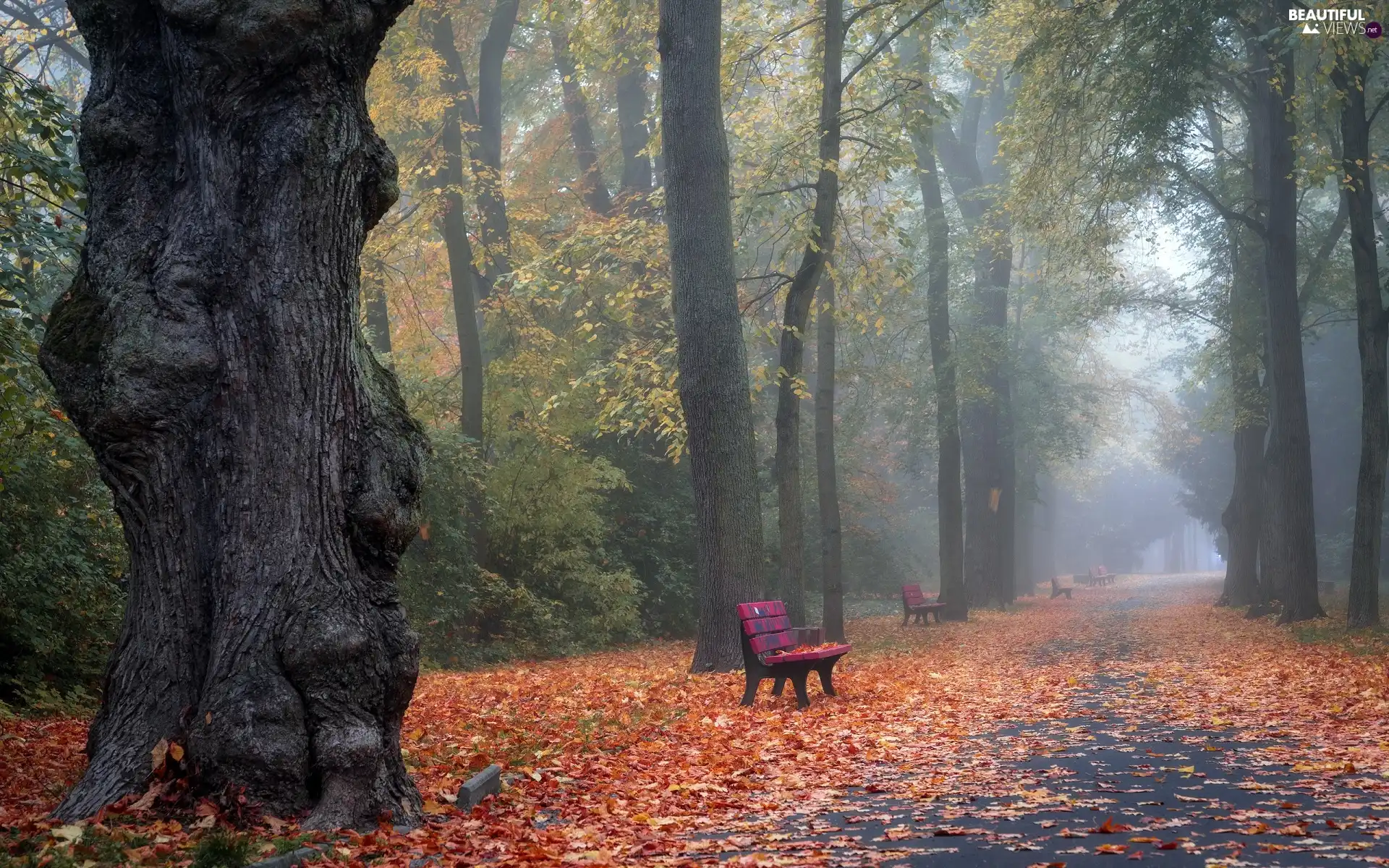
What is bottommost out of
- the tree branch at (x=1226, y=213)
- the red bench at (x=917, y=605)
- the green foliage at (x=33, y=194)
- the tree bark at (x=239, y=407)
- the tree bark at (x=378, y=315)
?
the red bench at (x=917, y=605)

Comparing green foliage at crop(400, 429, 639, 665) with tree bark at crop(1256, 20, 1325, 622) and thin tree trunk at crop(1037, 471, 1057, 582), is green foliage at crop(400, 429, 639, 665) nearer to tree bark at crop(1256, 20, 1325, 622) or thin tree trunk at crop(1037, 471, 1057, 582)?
tree bark at crop(1256, 20, 1325, 622)

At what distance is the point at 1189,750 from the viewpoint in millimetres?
7824

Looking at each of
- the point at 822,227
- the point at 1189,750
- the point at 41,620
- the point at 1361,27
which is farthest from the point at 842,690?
the point at 1361,27

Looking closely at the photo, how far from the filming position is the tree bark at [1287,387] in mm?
18578

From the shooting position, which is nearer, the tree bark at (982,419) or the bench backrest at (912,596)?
the bench backrest at (912,596)

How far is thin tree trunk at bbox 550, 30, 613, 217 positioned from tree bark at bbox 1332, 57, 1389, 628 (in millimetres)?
13383

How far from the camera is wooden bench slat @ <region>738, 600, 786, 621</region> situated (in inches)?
422

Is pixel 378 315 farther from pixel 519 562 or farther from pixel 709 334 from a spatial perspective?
pixel 709 334

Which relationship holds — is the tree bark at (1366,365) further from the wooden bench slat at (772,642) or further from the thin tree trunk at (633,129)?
the thin tree trunk at (633,129)

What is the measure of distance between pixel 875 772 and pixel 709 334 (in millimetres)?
6421

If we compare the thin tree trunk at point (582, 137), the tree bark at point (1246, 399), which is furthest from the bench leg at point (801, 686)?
the tree bark at point (1246, 399)

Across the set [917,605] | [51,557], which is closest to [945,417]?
[917,605]

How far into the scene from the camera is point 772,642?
37.0 ft

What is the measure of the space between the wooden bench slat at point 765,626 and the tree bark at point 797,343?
11.4 feet
